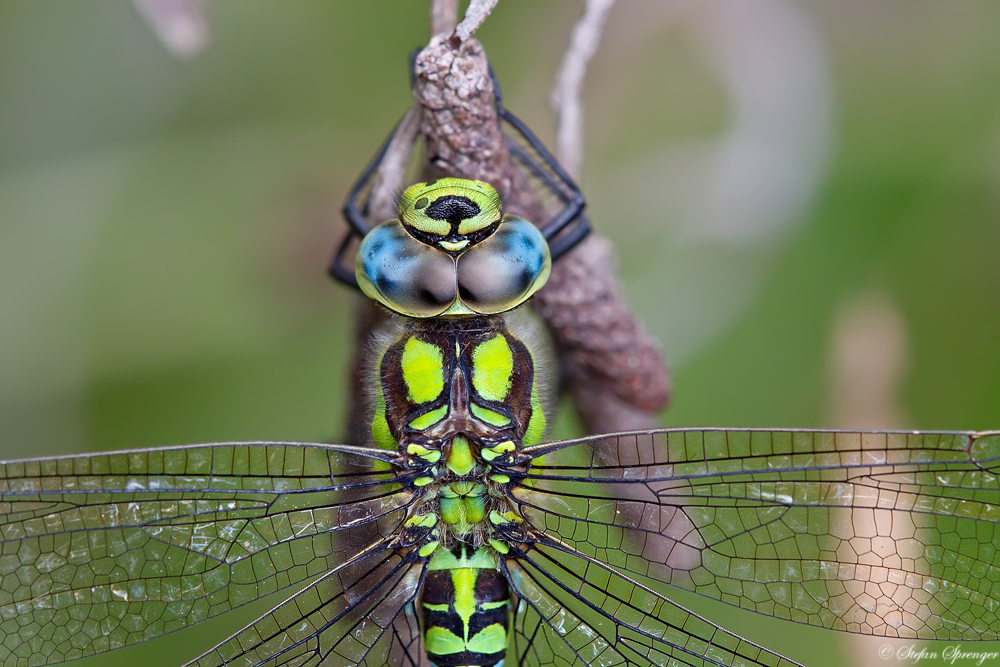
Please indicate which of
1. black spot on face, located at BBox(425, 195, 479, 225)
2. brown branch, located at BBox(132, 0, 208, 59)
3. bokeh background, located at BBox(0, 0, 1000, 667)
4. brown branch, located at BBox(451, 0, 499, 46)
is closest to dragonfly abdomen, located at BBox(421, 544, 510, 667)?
black spot on face, located at BBox(425, 195, 479, 225)

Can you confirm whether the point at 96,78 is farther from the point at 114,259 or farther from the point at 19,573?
the point at 19,573

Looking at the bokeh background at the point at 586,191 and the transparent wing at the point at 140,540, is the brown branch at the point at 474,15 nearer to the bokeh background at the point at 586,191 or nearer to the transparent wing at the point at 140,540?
the transparent wing at the point at 140,540

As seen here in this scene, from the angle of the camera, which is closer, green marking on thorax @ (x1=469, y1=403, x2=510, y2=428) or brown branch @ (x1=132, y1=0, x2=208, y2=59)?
green marking on thorax @ (x1=469, y1=403, x2=510, y2=428)

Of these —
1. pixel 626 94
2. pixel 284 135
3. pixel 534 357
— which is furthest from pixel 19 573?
pixel 626 94

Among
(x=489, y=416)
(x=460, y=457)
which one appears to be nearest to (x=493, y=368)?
(x=489, y=416)

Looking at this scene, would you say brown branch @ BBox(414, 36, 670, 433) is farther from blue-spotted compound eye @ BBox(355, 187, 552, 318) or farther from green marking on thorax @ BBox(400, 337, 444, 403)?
green marking on thorax @ BBox(400, 337, 444, 403)

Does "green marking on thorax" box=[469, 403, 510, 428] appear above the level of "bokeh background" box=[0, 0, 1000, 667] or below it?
below
